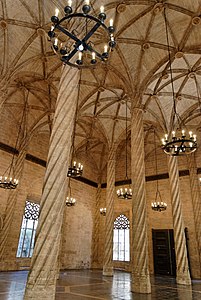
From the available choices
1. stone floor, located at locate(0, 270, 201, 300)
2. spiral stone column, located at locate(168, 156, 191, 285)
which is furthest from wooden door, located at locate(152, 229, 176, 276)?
stone floor, located at locate(0, 270, 201, 300)

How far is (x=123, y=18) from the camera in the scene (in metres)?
10.3

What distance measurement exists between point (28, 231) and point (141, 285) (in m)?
10.6

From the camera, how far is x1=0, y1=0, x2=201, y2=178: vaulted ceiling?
32.8 ft

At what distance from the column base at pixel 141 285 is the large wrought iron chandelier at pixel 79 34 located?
7.36 m

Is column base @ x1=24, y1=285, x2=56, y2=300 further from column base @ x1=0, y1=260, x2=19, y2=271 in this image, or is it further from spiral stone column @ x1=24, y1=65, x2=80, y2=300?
column base @ x1=0, y1=260, x2=19, y2=271

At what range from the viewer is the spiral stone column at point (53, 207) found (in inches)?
191

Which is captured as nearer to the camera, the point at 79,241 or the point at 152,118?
the point at 152,118

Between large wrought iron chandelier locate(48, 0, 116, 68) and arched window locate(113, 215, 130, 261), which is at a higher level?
large wrought iron chandelier locate(48, 0, 116, 68)

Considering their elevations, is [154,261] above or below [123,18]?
below

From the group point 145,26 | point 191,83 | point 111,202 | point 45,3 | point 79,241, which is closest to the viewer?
point 45,3

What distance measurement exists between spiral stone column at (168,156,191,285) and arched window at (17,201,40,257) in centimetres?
986

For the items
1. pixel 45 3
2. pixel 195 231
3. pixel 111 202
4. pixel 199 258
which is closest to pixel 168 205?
pixel 195 231

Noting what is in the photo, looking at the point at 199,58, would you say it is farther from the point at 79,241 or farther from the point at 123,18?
the point at 79,241

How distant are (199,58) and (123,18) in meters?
4.61
